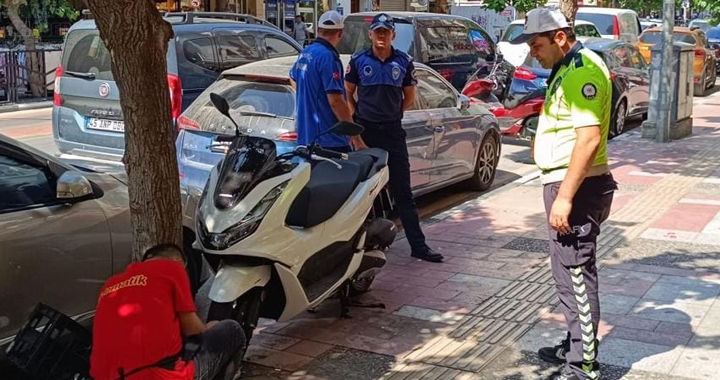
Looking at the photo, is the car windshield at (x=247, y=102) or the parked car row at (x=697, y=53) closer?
the car windshield at (x=247, y=102)

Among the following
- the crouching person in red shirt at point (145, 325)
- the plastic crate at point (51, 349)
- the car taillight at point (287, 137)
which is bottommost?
the plastic crate at point (51, 349)

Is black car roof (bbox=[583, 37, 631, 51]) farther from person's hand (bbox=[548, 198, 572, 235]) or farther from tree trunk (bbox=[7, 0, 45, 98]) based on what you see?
tree trunk (bbox=[7, 0, 45, 98])

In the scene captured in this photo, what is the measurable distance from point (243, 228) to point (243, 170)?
311 millimetres

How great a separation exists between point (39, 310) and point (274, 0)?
1120 inches

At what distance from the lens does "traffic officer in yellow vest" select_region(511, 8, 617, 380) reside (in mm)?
4168

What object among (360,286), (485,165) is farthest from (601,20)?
(360,286)

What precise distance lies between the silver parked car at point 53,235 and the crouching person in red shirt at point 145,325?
1384 mm

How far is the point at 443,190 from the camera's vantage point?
395 inches

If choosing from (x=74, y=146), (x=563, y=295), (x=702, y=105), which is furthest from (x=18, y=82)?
(x=563, y=295)

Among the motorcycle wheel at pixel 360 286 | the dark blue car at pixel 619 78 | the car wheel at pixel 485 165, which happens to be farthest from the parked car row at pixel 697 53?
the motorcycle wheel at pixel 360 286

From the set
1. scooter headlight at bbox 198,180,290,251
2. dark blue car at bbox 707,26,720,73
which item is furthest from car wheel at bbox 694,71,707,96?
scooter headlight at bbox 198,180,290,251

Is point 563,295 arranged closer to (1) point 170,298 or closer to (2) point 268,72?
(1) point 170,298

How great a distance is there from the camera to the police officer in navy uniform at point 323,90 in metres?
6.15

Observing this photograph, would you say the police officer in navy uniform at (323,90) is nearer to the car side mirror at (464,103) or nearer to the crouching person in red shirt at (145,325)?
the crouching person in red shirt at (145,325)
